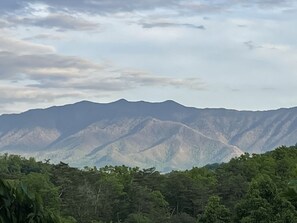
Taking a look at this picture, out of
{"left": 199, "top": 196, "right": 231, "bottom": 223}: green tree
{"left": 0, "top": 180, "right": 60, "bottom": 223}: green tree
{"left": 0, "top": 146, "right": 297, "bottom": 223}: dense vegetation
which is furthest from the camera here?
{"left": 0, "top": 146, "right": 297, "bottom": 223}: dense vegetation

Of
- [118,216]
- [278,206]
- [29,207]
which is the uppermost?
[29,207]

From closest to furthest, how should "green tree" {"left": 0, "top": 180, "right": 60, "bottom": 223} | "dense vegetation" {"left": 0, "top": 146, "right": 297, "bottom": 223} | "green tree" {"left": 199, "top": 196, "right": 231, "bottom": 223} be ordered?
"green tree" {"left": 0, "top": 180, "right": 60, "bottom": 223}, "green tree" {"left": 199, "top": 196, "right": 231, "bottom": 223}, "dense vegetation" {"left": 0, "top": 146, "right": 297, "bottom": 223}

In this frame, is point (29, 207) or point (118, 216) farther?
point (118, 216)

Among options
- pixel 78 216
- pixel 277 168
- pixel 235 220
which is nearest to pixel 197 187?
pixel 277 168

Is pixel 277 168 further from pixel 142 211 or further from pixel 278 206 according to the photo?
pixel 278 206

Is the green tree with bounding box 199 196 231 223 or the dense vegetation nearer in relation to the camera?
the green tree with bounding box 199 196 231 223

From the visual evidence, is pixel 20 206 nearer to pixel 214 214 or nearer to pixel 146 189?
pixel 214 214

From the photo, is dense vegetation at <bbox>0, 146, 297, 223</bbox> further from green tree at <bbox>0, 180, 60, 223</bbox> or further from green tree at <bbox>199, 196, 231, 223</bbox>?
green tree at <bbox>0, 180, 60, 223</bbox>

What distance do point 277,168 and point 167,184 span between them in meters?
12.9

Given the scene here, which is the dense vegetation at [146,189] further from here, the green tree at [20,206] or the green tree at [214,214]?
the green tree at [20,206]

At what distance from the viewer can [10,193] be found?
21.7ft

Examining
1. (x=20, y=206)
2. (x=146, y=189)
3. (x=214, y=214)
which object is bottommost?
(x=146, y=189)

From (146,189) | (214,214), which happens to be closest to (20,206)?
(214,214)

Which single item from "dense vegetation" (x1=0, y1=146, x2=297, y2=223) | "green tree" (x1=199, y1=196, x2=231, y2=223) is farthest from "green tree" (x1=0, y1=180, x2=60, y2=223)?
"dense vegetation" (x1=0, y1=146, x2=297, y2=223)
